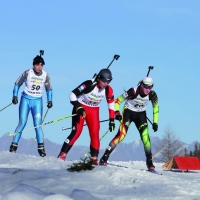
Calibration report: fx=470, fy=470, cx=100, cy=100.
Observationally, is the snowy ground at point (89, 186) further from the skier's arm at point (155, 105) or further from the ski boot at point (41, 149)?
the ski boot at point (41, 149)

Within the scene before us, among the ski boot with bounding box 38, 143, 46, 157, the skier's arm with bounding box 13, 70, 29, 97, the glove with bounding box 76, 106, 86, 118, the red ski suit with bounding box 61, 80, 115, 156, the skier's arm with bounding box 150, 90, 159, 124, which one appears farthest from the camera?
the ski boot with bounding box 38, 143, 46, 157

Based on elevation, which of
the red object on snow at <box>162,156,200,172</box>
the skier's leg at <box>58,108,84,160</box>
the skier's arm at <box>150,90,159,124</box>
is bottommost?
the red object on snow at <box>162,156,200,172</box>

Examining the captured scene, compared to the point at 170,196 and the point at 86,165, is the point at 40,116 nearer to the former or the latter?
the point at 86,165

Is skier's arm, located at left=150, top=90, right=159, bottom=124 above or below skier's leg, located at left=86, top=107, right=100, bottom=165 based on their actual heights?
above

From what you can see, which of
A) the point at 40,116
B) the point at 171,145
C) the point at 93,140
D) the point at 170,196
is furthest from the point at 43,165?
the point at 171,145

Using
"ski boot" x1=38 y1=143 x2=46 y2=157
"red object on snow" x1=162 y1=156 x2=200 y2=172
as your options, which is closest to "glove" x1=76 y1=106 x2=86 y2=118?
"ski boot" x1=38 y1=143 x2=46 y2=157

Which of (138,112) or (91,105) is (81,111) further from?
(138,112)

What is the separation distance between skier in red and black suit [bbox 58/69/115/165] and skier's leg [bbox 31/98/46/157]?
1.90m

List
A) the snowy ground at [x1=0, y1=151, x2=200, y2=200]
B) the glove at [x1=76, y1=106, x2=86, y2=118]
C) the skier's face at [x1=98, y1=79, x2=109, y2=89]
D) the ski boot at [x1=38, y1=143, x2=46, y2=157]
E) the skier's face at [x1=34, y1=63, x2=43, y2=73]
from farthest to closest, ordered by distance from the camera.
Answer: the ski boot at [x1=38, y1=143, x2=46, y2=157] → the skier's face at [x1=34, y1=63, x2=43, y2=73] → the skier's face at [x1=98, y1=79, x2=109, y2=89] → the glove at [x1=76, y1=106, x2=86, y2=118] → the snowy ground at [x1=0, y1=151, x2=200, y2=200]

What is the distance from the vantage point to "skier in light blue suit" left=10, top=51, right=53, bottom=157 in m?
12.2

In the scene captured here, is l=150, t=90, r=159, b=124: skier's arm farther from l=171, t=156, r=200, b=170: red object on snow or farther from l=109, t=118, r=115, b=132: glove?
l=171, t=156, r=200, b=170: red object on snow

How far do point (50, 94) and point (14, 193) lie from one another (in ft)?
24.4

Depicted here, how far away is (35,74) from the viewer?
1222 cm

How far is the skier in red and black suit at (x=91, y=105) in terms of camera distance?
33.5ft
